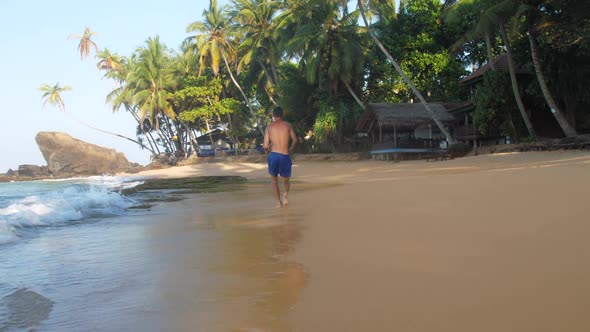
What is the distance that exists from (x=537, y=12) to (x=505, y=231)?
14488 millimetres

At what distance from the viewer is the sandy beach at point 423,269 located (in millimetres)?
1713

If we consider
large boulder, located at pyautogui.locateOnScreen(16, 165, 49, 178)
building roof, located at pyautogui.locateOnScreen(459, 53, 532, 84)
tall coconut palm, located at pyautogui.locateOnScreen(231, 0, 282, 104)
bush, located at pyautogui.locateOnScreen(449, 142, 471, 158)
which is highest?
tall coconut palm, located at pyautogui.locateOnScreen(231, 0, 282, 104)

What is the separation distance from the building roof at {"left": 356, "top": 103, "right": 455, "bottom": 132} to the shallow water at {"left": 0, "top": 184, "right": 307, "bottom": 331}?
56.2 feet

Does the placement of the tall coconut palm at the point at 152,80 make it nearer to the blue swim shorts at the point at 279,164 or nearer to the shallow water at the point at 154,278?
Result: the blue swim shorts at the point at 279,164

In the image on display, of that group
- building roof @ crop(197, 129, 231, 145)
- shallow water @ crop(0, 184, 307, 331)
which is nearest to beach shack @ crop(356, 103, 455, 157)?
shallow water @ crop(0, 184, 307, 331)

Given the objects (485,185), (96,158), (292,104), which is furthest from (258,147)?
(485,185)

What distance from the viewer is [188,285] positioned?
2340mm

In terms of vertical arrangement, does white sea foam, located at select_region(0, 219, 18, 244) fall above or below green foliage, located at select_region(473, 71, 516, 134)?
below

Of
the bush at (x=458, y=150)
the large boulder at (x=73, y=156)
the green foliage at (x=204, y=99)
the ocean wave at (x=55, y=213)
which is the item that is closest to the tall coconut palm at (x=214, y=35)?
the green foliage at (x=204, y=99)

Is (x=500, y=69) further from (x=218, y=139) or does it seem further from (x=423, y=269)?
(x=218, y=139)

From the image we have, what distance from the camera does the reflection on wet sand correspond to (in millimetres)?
1835

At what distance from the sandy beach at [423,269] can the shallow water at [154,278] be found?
2 cm

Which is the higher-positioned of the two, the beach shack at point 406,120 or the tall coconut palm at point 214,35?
the tall coconut palm at point 214,35

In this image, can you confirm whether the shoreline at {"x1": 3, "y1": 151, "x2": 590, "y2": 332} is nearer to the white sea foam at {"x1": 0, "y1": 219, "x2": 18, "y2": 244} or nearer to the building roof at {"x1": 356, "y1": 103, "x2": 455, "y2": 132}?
the white sea foam at {"x1": 0, "y1": 219, "x2": 18, "y2": 244}
